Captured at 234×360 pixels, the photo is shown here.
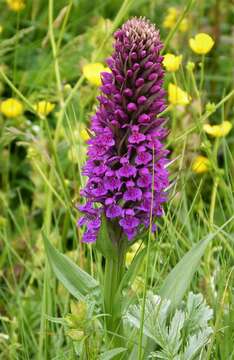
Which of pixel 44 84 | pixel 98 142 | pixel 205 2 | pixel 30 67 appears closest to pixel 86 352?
pixel 98 142

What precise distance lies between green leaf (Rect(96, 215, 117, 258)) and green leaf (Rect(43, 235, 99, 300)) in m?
0.09

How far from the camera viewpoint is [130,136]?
1.53 meters

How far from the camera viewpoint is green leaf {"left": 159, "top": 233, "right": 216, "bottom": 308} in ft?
5.23

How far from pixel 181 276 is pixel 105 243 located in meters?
0.18

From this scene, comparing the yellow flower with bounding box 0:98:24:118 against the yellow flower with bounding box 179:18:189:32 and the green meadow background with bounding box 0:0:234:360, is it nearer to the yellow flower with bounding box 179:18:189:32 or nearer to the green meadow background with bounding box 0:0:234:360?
the green meadow background with bounding box 0:0:234:360

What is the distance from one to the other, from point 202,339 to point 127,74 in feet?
1.81

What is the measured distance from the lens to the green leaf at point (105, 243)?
1.56 m

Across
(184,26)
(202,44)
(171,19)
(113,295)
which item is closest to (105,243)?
(113,295)

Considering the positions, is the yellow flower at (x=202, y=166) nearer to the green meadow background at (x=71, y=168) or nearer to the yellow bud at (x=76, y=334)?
the green meadow background at (x=71, y=168)

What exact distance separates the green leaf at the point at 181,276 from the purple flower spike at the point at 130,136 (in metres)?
0.12

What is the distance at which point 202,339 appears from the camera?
1560 millimetres

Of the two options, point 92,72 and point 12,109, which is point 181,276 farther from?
point 12,109

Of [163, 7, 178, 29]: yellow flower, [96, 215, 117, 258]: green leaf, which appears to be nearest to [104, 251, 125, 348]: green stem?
[96, 215, 117, 258]: green leaf

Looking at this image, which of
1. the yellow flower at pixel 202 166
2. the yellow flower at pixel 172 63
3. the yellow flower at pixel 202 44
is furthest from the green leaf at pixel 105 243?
the yellow flower at pixel 202 44
